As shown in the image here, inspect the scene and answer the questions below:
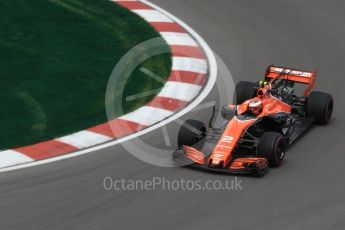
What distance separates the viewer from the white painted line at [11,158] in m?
10.2

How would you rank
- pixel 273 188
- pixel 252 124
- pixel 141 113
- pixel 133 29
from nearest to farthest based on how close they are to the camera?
pixel 273 188 < pixel 252 124 < pixel 141 113 < pixel 133 29

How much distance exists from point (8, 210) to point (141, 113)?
11.5 feet

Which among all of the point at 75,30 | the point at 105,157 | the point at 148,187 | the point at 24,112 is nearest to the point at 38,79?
the point at 24,112

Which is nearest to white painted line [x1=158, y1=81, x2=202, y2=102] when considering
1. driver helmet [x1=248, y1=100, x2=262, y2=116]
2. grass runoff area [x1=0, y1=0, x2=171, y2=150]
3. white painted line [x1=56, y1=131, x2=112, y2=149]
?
grass runoff area [x1=0, y1=0, x2=171, y2=150]

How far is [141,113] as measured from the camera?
38.6 feet

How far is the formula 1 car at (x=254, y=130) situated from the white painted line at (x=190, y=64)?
191 centimetres

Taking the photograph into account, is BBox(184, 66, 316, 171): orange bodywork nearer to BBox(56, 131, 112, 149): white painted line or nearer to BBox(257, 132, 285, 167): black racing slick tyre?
BBox(257, 132, 285, 167): black racing slick tyre

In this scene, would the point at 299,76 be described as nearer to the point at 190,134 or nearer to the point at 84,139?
the point at 190,134

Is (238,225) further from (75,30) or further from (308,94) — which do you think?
(75,30)

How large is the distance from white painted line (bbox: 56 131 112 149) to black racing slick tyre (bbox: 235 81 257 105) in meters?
2.25

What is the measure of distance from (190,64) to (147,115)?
93.2 inches

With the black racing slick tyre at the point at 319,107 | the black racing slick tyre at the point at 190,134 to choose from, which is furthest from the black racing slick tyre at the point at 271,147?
the black racing slick tyre at the point at 319,107

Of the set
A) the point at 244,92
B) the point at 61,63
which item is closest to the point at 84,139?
the point at 244,92

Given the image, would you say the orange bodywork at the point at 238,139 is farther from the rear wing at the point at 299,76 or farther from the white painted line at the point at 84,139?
the white painted line at the point at 84,139
